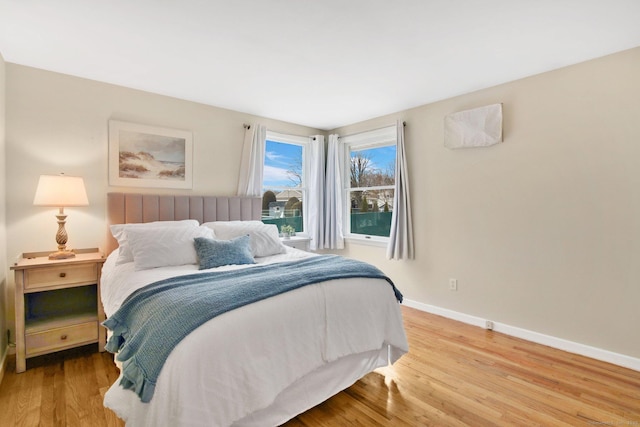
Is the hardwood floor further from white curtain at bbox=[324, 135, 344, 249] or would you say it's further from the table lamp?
white curtain at bbox=[324, 135, 344, 249]

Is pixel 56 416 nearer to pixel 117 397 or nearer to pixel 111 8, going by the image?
pixel 117 397

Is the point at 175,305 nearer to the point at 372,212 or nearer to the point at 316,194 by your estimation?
the point at 316,194

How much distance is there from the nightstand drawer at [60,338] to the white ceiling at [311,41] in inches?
85.0

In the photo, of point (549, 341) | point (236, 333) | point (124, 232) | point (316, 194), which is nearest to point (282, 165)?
point (316, 194)

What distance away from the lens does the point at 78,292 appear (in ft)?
9.59

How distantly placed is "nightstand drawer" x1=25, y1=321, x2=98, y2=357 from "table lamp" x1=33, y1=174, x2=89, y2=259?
58 centimetres

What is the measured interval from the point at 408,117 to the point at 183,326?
3420 millimetres

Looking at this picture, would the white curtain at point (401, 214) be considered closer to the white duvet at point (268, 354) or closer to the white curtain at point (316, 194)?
the white curtain at point (316, 194)

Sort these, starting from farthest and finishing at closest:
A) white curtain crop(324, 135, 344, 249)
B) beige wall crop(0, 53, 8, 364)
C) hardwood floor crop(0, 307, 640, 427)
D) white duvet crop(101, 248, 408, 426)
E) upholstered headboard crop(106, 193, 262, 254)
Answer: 1. white curtain crop(324, 135, 344, 249)
2. upholstered headboard crop(106, 193, 262, 254)
3. beige wall crop(0, 53, 8, 364)
4. hardwood floor crop(0, 307, 640, 427)
5. white duvet crop(101, 248, 408, 426)

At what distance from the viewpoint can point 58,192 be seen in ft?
8.31

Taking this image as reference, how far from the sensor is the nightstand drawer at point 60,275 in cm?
240

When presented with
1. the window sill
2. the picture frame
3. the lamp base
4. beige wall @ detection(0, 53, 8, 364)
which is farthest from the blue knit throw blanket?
the window sill

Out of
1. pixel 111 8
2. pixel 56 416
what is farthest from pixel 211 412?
pixel 111 8

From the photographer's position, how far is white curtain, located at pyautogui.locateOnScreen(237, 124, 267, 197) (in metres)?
3.93
